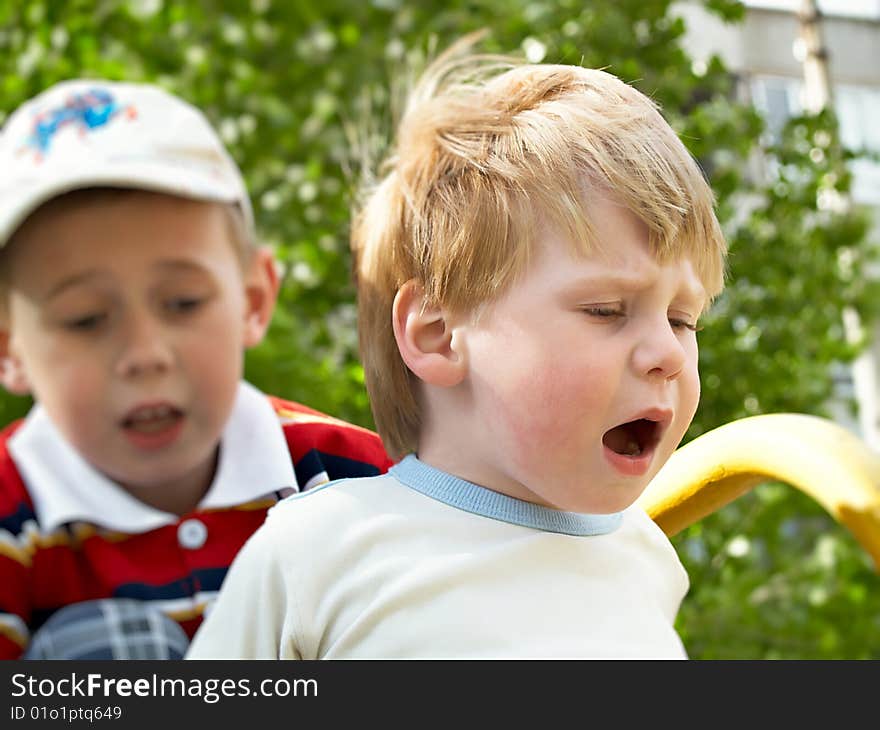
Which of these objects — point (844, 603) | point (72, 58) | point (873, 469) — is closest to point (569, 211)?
point (873, 469)

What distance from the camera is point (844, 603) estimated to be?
9.41ft

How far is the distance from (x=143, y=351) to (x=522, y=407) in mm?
300

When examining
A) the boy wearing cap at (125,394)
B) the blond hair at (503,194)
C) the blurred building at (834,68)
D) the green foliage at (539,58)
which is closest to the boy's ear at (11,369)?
the boy wearing cap at (125,394)

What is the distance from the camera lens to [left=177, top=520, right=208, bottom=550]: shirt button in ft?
3.02

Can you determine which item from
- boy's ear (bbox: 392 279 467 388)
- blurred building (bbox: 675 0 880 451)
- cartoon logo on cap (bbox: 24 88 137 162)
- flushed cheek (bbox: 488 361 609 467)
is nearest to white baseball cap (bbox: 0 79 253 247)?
cartoon logo on cap (bbox: 24 88 137 162)

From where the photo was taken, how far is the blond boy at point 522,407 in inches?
29.0

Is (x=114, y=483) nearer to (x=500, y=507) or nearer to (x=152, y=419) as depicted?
(x=152, y=419)

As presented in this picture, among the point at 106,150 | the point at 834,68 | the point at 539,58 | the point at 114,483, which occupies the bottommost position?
the point at 114,483

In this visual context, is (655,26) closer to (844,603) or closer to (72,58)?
(72,58)

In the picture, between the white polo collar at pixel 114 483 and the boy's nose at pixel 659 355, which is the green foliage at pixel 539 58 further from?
the boy's nose at pixel 659 355

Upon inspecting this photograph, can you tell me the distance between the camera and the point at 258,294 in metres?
1.06

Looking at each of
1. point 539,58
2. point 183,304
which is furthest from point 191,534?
point 539,58

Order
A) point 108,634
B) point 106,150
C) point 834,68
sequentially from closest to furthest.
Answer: point 108,634
point 106,150
point 834,68

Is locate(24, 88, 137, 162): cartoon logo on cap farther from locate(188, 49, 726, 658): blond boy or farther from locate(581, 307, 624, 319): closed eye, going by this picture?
locate(581, 307, 624, 319): closed eye
